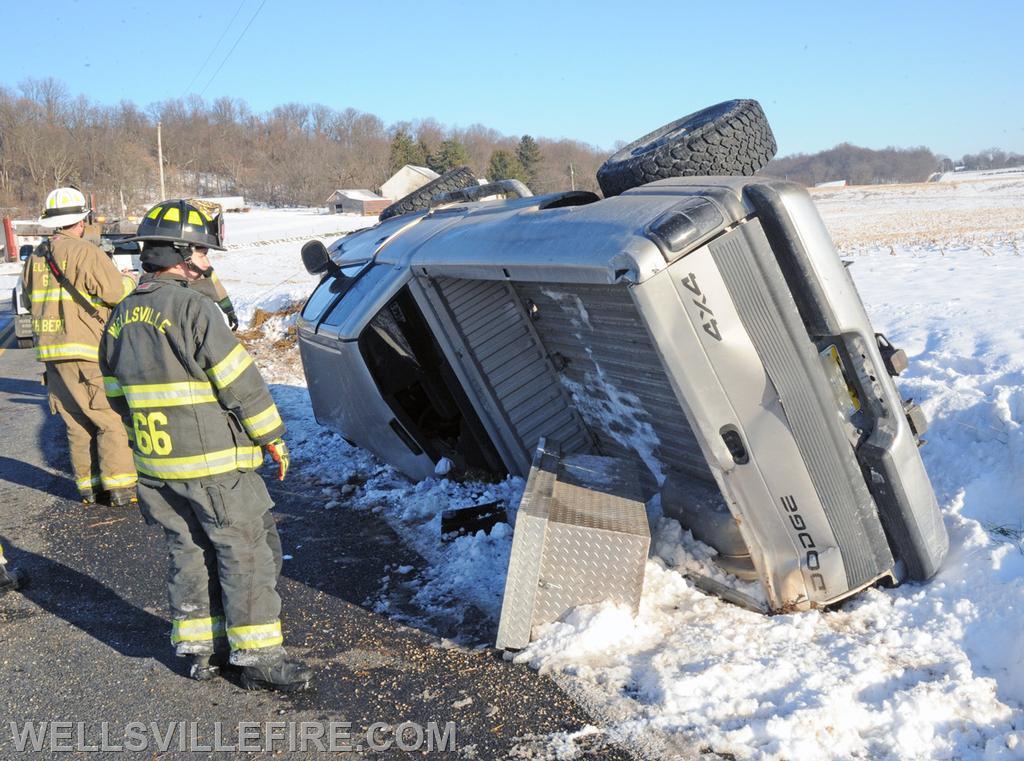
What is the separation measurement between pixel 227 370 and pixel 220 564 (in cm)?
76

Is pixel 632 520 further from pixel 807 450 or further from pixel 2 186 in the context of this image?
pixel 2 186

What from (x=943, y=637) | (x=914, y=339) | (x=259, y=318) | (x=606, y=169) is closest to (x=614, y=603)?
(x=943, y=637)

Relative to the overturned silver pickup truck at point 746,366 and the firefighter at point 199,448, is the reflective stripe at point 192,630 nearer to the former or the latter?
the firefighter at point 199,448

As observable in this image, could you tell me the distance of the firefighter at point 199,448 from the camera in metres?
3.37

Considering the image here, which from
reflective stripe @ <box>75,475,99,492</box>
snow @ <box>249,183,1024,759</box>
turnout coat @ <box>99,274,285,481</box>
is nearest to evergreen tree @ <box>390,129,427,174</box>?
reflective stripe @ <box>75,475,99,492</box>

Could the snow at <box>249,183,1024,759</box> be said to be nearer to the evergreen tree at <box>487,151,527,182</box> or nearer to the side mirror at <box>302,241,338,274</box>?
the side mirror at <box>302,241,338,274</box>

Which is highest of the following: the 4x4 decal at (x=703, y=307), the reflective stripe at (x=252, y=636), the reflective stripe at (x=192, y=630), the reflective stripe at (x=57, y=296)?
the reflective stripe at (x=57, y=296)

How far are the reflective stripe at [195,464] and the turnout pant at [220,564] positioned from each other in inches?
1.4

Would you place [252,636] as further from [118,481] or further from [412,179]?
[412,179]

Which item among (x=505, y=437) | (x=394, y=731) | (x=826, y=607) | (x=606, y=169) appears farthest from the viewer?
(x=505, y=437)

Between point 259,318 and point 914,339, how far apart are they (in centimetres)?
918

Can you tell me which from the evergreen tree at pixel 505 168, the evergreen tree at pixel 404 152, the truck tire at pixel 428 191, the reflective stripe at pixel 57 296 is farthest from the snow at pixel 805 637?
the evergreen tree at pixel 404 152

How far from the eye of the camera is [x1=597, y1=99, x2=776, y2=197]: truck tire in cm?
427

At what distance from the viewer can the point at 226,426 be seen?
136 inches
